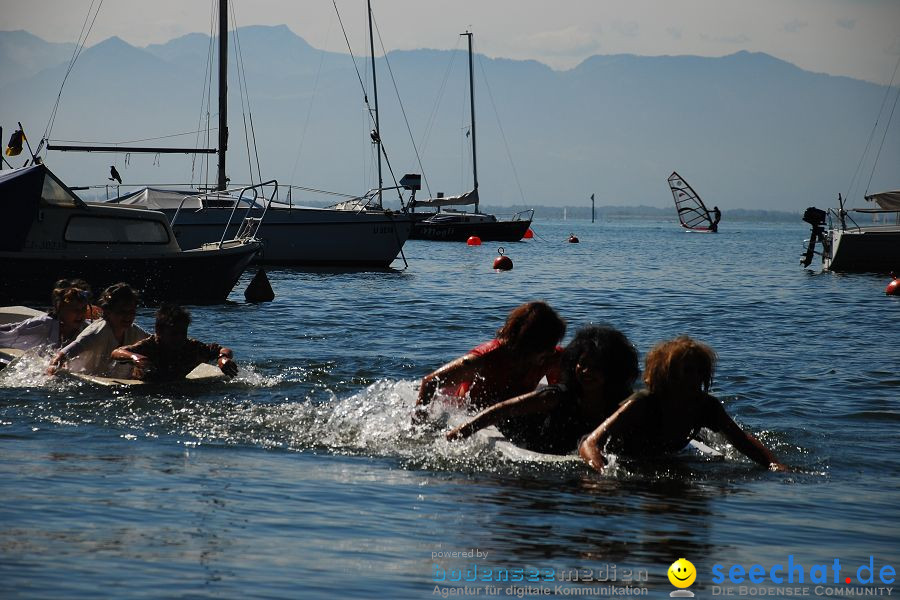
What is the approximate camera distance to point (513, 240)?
246 feet

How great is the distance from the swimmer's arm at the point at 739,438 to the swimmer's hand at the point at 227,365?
17.4ft

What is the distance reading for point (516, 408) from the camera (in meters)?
8.38

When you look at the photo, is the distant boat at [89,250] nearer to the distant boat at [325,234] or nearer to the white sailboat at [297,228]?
the white sailboat at [297,228]

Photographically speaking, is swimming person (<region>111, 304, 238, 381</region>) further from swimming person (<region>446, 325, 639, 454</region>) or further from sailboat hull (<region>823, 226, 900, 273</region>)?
sailboat hull (<region>823, 226, 900, 273</region>)

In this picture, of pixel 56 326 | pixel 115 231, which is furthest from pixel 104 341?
pixel 115 231

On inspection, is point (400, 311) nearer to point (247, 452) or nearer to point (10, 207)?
point (10, 207)

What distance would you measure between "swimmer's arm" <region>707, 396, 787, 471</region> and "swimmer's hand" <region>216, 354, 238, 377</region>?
5292 mm

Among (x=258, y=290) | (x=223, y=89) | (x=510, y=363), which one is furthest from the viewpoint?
(x=223, y=89)

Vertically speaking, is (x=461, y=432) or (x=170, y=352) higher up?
(x=461, y=432)

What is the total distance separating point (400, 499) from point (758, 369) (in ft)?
29.7

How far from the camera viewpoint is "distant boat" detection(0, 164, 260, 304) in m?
20.2

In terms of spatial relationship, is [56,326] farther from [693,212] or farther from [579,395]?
[693,212]

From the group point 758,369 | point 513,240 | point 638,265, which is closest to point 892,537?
point 758,369

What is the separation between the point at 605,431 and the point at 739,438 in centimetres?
105
